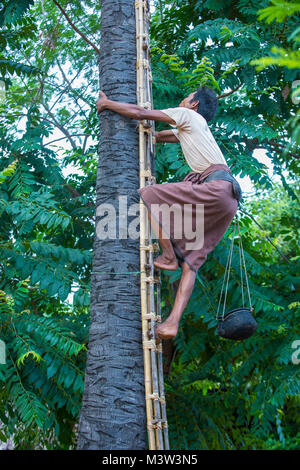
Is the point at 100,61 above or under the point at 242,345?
above

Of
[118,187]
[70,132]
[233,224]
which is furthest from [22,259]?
[70,132]

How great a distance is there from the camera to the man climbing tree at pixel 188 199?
11.8 ft

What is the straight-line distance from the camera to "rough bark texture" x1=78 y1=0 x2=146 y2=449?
3.25 metres

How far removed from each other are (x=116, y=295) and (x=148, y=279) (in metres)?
0.23

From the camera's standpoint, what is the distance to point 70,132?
1004 cm

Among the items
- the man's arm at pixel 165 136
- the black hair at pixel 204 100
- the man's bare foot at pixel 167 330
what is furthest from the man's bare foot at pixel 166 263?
the black hair at pixel 204 100

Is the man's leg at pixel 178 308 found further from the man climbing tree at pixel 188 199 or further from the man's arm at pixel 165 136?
the man's arm at pixel 165 136

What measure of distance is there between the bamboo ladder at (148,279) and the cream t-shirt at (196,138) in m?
0.23

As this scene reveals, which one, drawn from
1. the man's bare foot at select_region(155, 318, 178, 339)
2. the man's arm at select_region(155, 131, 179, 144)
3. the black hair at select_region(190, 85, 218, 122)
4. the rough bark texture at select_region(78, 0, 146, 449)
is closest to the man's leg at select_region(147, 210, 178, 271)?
the rough bark texture at select_region(78, 0, 146, 449)

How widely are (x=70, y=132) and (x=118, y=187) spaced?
6540mm

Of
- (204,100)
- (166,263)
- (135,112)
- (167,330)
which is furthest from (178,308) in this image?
(204,100)

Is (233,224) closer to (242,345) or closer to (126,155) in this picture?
(242,345)
